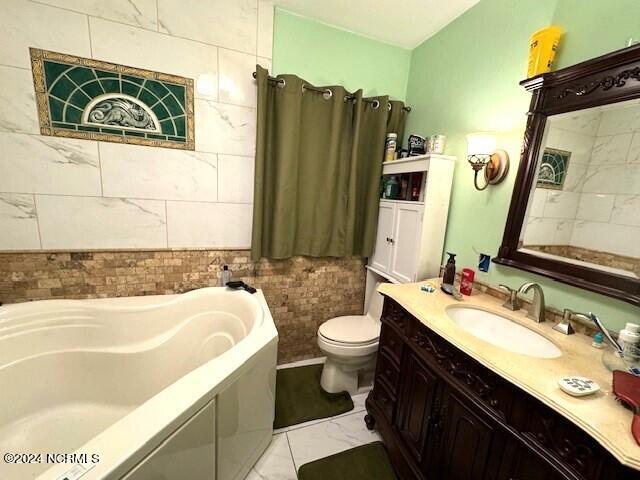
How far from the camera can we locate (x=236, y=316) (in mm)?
1591

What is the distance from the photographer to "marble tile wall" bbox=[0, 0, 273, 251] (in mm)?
1320

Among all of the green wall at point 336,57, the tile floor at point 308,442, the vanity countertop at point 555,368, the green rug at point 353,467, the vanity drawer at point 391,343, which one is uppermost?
the green wall at point 336,57

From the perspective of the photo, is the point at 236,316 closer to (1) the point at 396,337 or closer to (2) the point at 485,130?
(1) the point at 396,337

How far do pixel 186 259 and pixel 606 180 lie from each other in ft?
7.03

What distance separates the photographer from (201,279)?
5.85 ft

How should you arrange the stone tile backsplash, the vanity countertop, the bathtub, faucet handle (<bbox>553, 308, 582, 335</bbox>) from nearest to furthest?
the vanity countertop < the bathtub < faucet handle (<bbox>553, 308, 582, 335</bbox>) < the stone tile backsplash

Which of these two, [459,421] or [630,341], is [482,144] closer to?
[630,341]

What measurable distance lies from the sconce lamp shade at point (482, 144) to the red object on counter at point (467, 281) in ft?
1.98

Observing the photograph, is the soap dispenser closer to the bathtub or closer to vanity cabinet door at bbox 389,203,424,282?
vanity cabinet door at bbox 389,203,424,282

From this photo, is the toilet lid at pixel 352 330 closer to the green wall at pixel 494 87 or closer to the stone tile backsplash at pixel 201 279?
the stone tile backsplash at pixel 201 279

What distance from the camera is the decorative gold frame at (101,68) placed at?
1321 millimetres

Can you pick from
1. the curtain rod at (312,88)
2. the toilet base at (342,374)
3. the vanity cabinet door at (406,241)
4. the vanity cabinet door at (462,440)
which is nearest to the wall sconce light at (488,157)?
the vanity cabinet door at (406,241)

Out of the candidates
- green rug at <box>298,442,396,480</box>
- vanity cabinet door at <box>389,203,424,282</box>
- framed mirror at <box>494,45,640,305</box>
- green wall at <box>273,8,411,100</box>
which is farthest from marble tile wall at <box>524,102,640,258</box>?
green rug at <box>298,442,396,480</box>

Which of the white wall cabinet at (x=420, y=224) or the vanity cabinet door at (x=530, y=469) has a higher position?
the white wall cabinet at (x=420, y=224)
